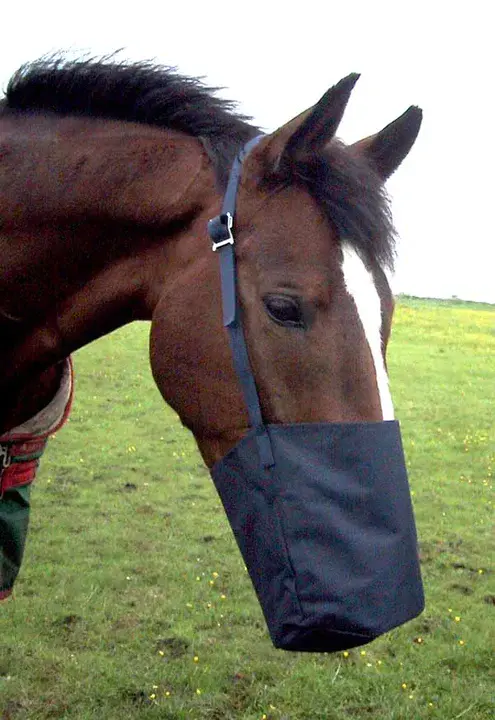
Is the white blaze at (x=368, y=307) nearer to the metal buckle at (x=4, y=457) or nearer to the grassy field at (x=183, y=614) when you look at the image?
the metal buckle at (x=4, y=457)

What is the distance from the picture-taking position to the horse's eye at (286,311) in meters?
2.14

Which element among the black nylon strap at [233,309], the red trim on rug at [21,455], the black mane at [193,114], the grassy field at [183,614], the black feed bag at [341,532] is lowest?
the grassy field at [183,614]

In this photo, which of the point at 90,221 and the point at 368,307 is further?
the point at 90,221

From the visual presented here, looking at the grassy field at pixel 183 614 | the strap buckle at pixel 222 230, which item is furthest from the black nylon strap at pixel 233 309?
the grassy field at pixel 183 614

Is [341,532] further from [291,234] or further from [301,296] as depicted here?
[291,234]

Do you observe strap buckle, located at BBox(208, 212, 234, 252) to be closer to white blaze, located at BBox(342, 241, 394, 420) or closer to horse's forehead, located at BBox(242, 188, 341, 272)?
horse's forehead, located at BBox(242, 188, 341, 272)

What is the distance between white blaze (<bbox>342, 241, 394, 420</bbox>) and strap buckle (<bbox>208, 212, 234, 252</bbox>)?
355 millimetres

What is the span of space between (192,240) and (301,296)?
464 millimetres

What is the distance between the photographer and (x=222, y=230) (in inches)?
88.7

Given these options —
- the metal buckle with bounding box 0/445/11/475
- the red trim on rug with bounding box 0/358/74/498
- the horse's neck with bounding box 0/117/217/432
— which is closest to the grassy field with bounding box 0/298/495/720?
the red trim on rug with bounding box 0/358/74/498

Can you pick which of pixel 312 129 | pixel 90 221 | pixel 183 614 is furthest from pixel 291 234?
pixel 183 614

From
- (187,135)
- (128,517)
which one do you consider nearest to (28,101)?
(187,135)

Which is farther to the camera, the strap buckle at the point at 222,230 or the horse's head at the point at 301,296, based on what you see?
the strap buckle at the point at 222,230

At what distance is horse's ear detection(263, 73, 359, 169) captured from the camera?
6.82 feet
